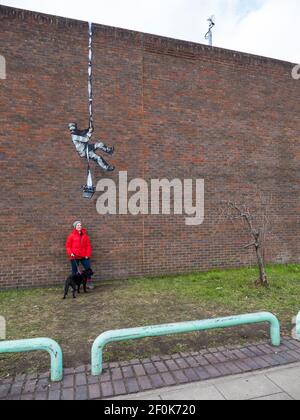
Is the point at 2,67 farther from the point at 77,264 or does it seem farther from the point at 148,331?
the point at 148,331

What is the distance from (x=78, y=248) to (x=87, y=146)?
262 centimetres

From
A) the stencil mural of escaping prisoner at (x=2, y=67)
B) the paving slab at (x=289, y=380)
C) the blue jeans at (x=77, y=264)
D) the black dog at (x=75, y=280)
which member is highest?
the stencil mural of escaping prisoner at (x=2, y=67)

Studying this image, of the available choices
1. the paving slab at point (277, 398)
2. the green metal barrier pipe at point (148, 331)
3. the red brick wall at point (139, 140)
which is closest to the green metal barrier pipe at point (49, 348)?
the green metal barrier pipe at point (148, 331)

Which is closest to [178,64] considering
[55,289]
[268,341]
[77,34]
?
[77,34]

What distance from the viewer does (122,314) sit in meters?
5.23

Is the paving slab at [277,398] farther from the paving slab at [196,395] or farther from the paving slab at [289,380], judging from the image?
the paving slab at [196,395]

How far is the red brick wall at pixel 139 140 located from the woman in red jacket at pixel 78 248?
56cm

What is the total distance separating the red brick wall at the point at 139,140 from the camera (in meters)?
7.30

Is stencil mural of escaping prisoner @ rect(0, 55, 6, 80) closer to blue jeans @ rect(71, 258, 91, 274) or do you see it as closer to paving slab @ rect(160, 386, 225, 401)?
blue jeans @ rect(71, 258, 91, 274)

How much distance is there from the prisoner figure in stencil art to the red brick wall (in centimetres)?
17

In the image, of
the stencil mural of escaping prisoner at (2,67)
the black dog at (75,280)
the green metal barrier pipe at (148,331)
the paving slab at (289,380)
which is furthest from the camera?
the stencil mural of escaping prisoner at (2,67)

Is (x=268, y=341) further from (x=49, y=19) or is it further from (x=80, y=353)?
(x=49, y=19)

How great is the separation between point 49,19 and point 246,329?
813 centimetres

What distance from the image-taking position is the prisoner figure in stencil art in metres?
7.70
